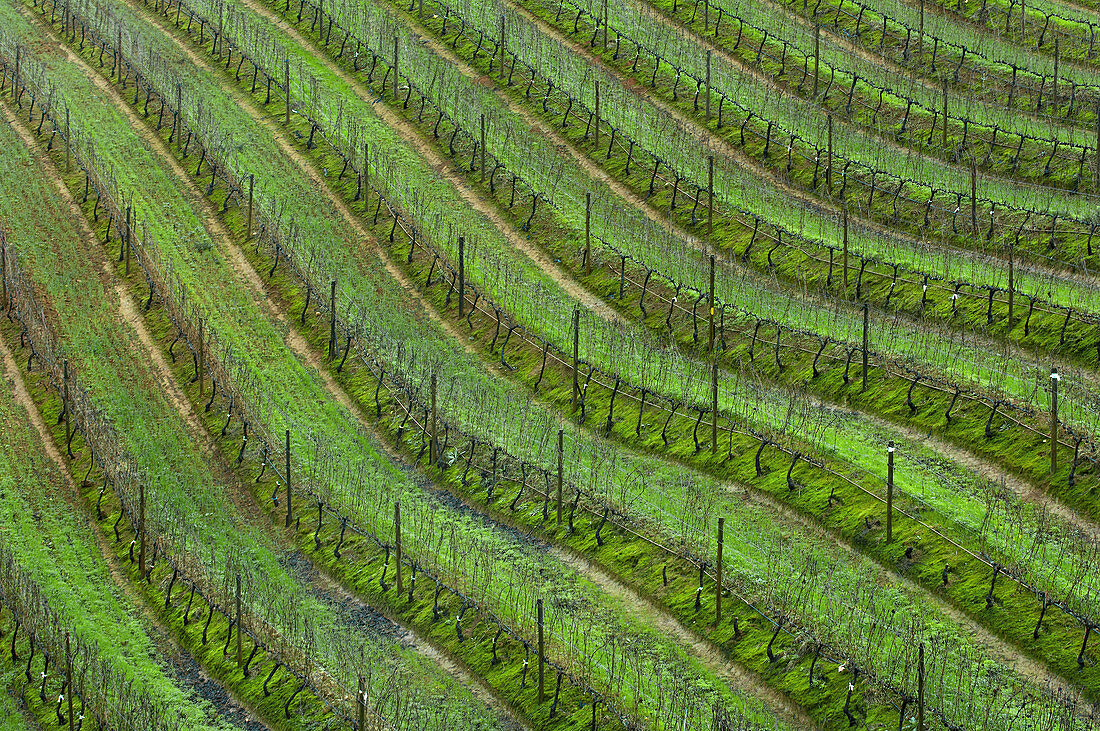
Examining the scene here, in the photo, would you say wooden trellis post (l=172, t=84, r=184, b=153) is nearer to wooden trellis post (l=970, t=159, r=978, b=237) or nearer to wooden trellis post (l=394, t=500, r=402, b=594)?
wooden trellis post (l=394, t=500, r=402, b=594)

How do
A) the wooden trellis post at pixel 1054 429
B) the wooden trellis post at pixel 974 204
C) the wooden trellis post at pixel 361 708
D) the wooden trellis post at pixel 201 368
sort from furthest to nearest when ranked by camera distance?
the wooden trellis post at pixel 974 204
the wooden trellis post at pixel 201 368
the wooden trellis post at pixel 1054 429
the wooden trellis post at pixel 361 708

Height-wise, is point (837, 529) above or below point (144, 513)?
above

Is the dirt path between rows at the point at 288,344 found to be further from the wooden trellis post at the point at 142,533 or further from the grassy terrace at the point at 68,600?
the grassy terrace at the point at 68,600

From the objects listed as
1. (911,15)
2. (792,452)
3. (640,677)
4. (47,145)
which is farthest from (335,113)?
(640,677)

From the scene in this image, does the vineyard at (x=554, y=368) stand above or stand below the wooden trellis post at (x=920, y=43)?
below

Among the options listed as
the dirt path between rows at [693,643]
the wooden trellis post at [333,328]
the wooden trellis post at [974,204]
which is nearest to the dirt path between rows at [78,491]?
the wooden trellis post at [333,328]

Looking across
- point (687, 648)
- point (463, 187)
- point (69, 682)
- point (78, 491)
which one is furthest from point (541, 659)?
point (463, 187)

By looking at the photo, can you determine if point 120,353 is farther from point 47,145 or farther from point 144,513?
point 47,145

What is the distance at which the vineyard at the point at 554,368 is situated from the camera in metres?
27.0

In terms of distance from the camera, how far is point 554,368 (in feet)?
116

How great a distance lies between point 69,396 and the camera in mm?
36594

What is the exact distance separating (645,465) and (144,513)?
1056 centimetres

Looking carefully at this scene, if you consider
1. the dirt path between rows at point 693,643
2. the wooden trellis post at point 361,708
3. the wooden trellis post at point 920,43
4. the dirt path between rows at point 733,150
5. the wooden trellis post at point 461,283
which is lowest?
the wooden trellis post at point 361,708

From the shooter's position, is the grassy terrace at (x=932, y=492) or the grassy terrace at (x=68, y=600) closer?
the grassy terrace at (x=68, y=600)
